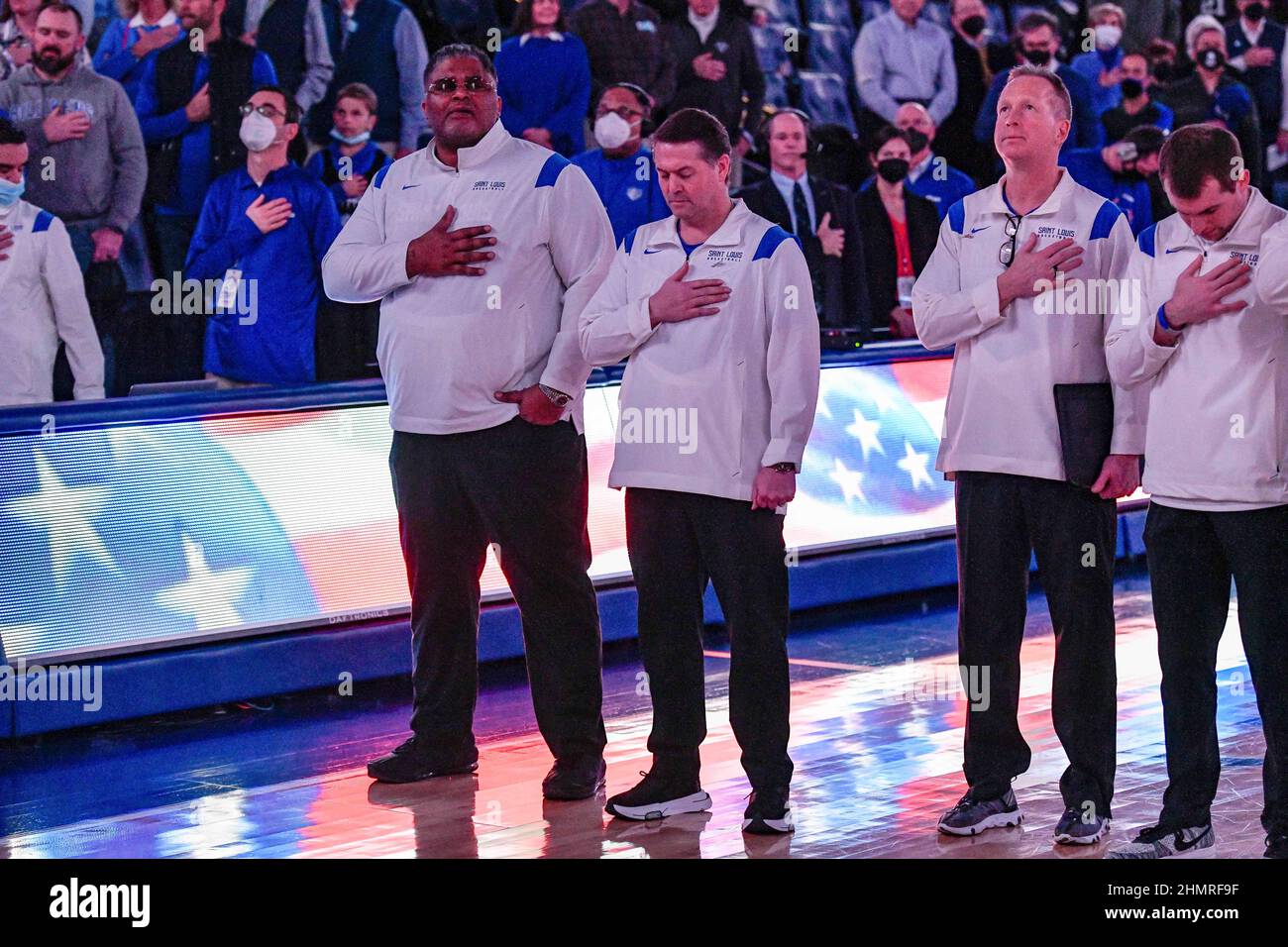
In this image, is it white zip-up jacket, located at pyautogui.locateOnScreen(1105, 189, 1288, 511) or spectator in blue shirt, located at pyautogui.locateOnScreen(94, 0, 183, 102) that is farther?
spectator in blue shirt, located at pyautogui.locateOnScreen(94, 0, 183, 102)

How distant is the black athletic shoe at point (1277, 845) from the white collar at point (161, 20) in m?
6.74

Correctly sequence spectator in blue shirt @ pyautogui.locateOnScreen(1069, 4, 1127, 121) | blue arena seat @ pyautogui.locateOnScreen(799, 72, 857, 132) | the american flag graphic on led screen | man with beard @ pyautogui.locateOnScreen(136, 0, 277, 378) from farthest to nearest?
spectator in blue shirt @ pyautogui.locateOnScreen(1069, 4, 1127, 121)
blue arena seat @ pyautogui.locateOnScreen(799, 72, 857, 132)
man with beard @ pyautogui.locateOnScreen(136, 0, 277, 378)
the american flag graphic on led screen

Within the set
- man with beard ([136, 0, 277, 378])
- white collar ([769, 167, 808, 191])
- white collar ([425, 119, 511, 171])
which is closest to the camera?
white collar ([425, 119, 511, 171])

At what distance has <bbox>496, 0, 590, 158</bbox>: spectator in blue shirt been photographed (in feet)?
31.9

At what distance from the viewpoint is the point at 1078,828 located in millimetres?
4871

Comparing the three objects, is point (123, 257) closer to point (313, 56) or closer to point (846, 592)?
point (313, 56)

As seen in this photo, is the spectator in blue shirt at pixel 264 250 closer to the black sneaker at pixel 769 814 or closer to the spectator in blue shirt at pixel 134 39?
the spectator in blue shirt at pixel 134 39

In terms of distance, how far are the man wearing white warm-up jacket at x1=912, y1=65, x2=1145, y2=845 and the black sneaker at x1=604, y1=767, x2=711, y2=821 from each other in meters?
0.74

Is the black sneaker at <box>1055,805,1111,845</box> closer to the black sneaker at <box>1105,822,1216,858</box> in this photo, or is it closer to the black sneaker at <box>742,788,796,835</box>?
the black sneaker at <box>1105,822,1216,858</box>

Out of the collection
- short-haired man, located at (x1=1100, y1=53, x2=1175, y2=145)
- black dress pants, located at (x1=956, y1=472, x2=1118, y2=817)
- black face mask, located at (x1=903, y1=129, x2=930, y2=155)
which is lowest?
black dress pants, located at (x1=956, y1=472, x2=1118, y2=817)

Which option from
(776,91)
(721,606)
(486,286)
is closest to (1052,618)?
(721,606)

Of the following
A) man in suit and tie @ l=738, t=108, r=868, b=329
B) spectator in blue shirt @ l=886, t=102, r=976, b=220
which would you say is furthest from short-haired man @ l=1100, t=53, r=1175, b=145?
man in suit and tie @ l=738, t=108, r=868, b=329

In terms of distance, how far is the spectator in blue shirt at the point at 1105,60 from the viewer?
42.2 feet

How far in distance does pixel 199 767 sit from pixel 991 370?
2.93 metres
